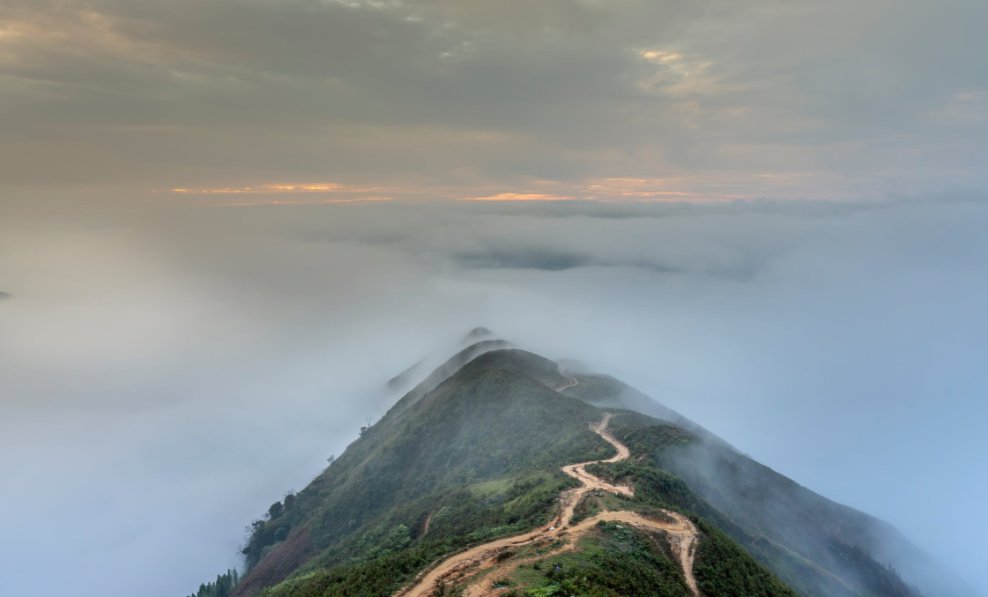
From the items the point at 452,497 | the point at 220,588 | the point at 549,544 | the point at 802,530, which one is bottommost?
the point at 220,588

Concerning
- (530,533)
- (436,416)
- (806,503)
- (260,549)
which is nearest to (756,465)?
(806,503)

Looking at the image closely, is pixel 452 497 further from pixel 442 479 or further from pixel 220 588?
pixel 220 588

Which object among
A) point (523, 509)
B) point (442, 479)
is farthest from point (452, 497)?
point (523, 509)

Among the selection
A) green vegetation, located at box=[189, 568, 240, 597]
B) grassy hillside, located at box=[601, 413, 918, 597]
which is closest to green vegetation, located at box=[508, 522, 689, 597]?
grassy hillside, located at box=[601, 413, 918, 597]

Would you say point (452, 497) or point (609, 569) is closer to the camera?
point (609, 569)

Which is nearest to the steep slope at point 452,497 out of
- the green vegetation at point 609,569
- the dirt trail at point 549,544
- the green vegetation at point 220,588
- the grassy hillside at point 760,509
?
the green vegetation at point 609,569
